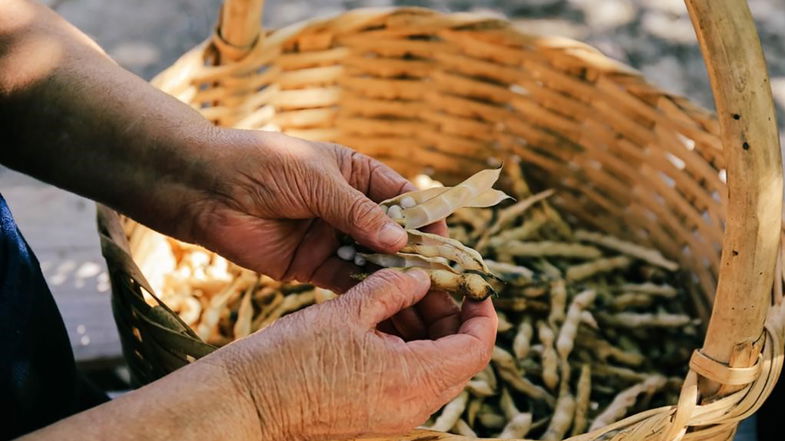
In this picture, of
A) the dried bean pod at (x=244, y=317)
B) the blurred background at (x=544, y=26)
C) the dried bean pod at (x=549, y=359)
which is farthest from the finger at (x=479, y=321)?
the blurred background at (x=544, y=26)

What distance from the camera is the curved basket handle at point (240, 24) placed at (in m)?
1.68

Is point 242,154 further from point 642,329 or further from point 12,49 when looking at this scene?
point 642,329

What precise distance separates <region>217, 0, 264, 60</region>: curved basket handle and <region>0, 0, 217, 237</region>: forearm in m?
0.48

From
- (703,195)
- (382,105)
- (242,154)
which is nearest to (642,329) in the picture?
(703,195)

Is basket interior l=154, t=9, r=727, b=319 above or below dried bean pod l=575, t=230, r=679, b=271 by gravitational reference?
above

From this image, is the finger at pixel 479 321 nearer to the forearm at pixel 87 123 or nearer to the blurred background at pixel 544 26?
the forearm at pixel 87 123

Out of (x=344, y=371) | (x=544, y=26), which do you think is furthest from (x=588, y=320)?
(x=544, y=26)

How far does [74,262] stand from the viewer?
196 cm

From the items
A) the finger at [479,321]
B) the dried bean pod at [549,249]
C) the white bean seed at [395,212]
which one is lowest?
Result: the dried bean pod at [549,249]

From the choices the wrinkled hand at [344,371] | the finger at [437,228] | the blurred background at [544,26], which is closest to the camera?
the wrinkled hand at [344,371]

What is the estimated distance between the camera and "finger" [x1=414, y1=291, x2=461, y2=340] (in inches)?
46.8

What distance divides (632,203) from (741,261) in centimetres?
92

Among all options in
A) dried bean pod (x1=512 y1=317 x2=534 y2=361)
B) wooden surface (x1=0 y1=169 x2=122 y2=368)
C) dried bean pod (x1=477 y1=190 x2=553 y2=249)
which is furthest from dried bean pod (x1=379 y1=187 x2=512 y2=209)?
wooden surface (x1=0 y1=169 x2=122 y2=368)

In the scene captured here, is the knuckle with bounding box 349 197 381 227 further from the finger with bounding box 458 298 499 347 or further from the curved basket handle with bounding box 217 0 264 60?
the curved basket handle with bounding box 217 0 264 60
